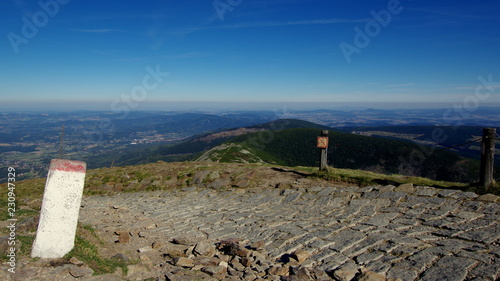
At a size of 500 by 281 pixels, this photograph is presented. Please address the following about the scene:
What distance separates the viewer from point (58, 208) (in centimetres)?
526

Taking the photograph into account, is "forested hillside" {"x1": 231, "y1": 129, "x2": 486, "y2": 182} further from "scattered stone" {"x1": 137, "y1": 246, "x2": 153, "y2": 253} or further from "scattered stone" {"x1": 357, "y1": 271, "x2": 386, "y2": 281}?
"scattered stone" {"x1": 357, "y1": 271, "x2": 386, "y2": 281}

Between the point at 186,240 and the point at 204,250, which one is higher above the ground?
the point at 204,250

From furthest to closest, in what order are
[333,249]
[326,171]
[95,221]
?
[326,171] → [95,221] → [333,249]

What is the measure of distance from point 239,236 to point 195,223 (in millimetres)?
2112

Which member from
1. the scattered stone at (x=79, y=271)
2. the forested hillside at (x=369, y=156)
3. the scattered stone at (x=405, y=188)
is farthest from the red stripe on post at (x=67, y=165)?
the forested hillside at (x=369, y=156)

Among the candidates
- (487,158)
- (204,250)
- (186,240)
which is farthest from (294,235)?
(487,158)

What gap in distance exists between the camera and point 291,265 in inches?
229

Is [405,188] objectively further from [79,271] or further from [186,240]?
[79,271]

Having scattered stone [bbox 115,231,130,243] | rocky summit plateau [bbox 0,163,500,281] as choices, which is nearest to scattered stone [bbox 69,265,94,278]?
rocky summit plateau [bbox 0,163,500,281]

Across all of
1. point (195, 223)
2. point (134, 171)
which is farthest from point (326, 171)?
point (134, 171)

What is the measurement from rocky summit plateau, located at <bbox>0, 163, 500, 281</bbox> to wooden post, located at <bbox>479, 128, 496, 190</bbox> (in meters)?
1.39

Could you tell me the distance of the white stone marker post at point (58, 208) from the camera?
512cm

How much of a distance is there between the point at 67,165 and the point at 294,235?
5.62 m

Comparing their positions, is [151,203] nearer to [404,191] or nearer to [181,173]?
[181,173]
